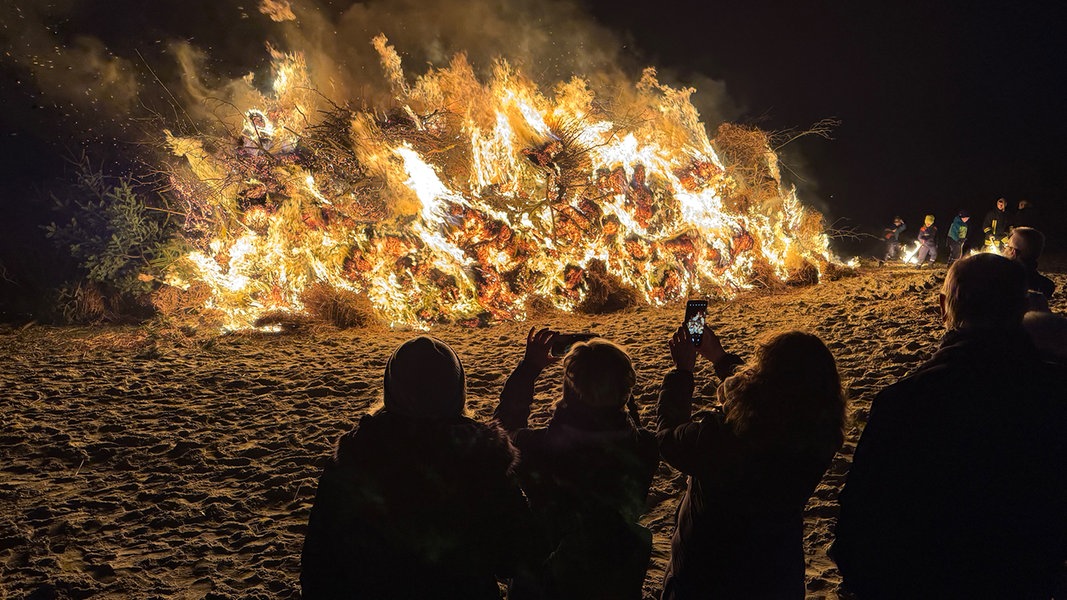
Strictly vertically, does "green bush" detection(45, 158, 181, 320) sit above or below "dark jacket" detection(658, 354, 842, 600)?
above

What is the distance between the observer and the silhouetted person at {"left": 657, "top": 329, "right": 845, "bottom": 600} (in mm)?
1982

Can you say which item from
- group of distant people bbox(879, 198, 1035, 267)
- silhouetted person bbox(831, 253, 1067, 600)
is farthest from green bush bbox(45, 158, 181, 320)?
group of distant people bbox(879, 198, 1035, 267)

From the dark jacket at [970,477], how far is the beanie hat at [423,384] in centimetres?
153

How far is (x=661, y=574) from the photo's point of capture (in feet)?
12.1

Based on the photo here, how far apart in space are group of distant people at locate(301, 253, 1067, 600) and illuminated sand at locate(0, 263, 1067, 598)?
1.71 meters

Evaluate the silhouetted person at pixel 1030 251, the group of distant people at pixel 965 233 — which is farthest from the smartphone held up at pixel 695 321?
the group of distant people at pixel 965 233

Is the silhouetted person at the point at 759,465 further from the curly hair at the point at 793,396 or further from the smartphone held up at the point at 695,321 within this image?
the smartphone held up at the point at 695,321

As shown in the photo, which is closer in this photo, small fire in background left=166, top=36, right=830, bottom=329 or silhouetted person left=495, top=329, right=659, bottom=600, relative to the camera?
silhouetted person left=495, top=329, right=659, bottom=600

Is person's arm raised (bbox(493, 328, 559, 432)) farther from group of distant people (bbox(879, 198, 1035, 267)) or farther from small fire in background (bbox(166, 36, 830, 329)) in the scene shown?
group of distant people (bbox(879, 198, 1035, 267))

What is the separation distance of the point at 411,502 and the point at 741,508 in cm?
120

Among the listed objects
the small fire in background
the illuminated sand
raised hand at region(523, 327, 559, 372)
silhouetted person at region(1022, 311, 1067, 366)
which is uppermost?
the small fire in background

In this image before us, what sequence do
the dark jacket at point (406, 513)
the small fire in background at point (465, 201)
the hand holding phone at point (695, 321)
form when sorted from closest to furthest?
the dark jacket at point (406, 513) → the hand holding phone at point (695, 321) → the small fire in background at point (465, 201)

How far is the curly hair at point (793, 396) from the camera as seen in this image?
1.97m

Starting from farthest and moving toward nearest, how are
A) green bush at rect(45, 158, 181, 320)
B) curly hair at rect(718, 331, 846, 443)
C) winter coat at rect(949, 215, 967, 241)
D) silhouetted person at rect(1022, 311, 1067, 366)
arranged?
winter coat at rect(949, 215, 967, 241) < green bush at rect(45, 158, 181, 320) < silhouetted person at rect(1022, 311, 1067, 366) < curly hair at rect(718, 331, 846, 443)
